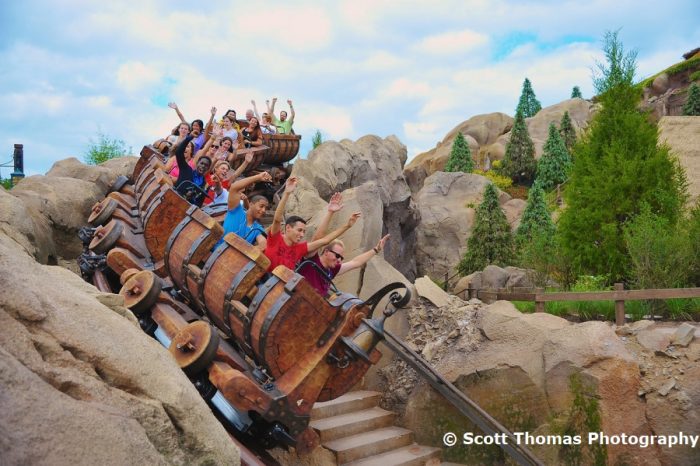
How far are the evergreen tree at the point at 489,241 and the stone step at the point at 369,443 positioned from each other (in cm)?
763

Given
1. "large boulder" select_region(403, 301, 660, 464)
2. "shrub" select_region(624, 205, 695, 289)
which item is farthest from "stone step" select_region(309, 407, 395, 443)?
"shrub" select_region(624, 205, 695, 289)

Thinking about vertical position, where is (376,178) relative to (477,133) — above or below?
below

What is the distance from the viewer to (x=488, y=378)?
18.9 feet

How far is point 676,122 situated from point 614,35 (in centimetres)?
1059

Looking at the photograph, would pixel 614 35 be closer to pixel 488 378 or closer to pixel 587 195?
pixel 587 195

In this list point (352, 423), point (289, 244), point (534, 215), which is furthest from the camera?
point (534, 215)

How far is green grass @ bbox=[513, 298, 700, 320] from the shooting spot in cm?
629

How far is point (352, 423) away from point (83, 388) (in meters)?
3.94

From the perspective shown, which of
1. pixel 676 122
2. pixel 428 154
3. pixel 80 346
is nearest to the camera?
pixel 80 346

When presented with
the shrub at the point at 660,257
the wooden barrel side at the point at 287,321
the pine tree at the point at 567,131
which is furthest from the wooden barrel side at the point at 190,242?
the pine tree at the point at 567,131

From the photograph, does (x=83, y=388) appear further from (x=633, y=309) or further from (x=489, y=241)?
(x=489, y=241)

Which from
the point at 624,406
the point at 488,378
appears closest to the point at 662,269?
the point at 624,406

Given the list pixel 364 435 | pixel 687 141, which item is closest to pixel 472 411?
pixel 364 435

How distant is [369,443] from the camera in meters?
5.40
